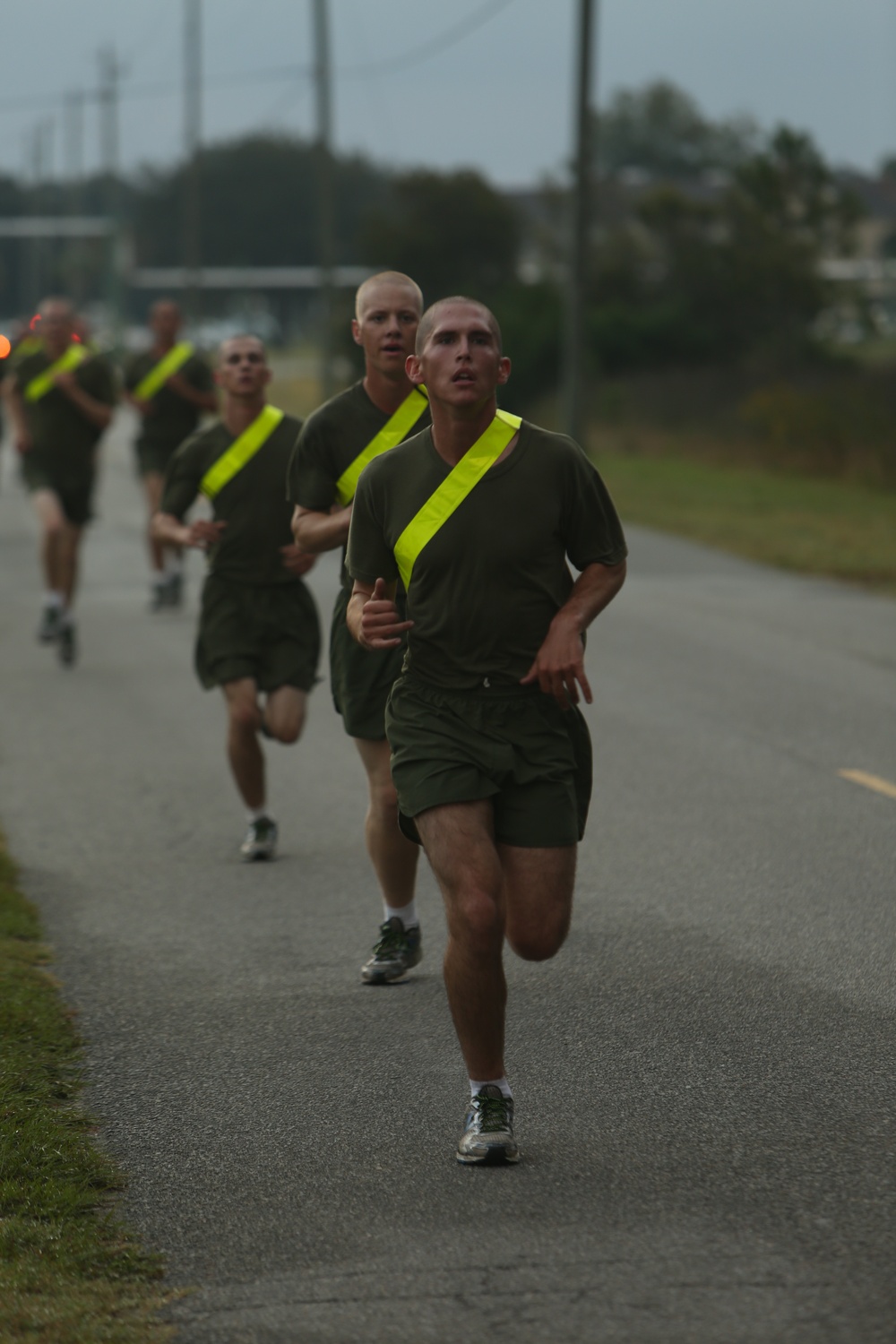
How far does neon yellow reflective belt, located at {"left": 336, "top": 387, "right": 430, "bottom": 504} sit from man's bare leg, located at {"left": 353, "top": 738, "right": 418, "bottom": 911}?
0.82 metres

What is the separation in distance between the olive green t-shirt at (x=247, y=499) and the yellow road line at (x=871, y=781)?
9.31 ft

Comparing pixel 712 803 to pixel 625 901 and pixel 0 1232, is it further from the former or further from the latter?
pixel 0 1232

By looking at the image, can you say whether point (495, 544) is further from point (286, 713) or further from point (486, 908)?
point (286, 713)

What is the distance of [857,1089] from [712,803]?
155 inches

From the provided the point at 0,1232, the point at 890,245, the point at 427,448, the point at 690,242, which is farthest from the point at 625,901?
the point at 890,245

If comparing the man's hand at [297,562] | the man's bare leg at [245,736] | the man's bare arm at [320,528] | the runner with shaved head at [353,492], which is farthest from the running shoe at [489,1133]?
the man's bare leg at [245,736]

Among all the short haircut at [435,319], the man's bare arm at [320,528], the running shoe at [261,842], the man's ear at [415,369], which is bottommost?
the running shoe at [261,842]

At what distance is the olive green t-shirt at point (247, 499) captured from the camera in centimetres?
851

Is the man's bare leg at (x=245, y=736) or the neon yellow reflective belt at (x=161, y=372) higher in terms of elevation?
the neon yellow reflective belt at (x=161, y=372)

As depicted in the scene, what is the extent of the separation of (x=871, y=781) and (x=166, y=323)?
8939mm

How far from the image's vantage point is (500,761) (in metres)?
5.01

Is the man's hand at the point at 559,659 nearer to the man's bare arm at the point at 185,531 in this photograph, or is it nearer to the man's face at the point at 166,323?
the man's bare arm at the point at 185,531

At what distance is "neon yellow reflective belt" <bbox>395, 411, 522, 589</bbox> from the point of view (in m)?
5.00

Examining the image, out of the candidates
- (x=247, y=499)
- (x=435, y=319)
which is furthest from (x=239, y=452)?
(x=435, y=319)
